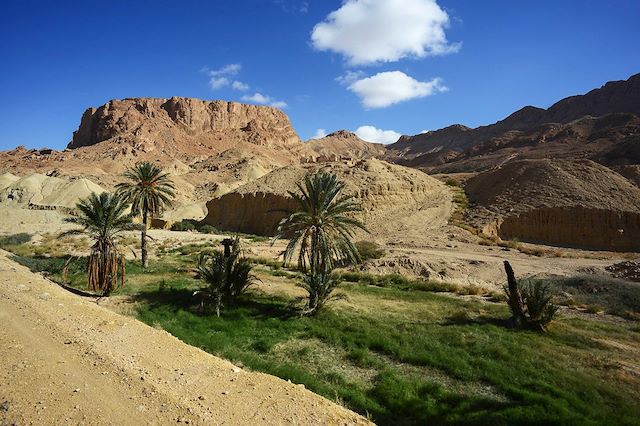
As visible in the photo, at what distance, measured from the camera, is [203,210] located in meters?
72.6

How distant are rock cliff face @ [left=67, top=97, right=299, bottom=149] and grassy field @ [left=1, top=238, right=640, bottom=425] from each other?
142 meters

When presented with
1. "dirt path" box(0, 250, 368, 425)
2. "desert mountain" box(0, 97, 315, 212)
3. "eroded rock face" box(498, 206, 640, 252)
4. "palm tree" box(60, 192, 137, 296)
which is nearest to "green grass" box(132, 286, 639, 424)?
"palm tree" box(60, 192, 137, 296)

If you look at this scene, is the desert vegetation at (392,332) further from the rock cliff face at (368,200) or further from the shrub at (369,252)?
the rock cliff face at (368,200)

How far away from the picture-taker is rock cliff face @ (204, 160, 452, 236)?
44875mm

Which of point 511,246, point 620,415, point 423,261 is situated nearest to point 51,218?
point 423,261

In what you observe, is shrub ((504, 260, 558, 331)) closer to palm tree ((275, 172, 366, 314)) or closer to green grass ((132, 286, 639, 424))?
green grass ((132, 286, 639, 424))

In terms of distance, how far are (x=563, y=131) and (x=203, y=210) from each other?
322 feet

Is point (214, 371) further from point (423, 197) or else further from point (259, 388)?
point (423, 197)

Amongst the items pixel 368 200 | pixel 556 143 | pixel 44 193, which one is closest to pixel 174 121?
pixel 44 193

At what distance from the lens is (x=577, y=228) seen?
38.7 m

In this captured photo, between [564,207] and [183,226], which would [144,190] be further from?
[564,207]

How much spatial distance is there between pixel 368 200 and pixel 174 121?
139829 mm

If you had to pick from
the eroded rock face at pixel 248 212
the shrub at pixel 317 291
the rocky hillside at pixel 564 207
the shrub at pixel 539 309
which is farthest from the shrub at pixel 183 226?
the shrub at pixel 539 309

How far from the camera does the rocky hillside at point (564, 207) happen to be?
122 feet
